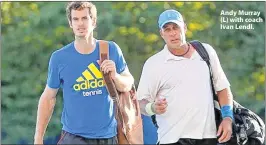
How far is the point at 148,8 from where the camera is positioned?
598cm

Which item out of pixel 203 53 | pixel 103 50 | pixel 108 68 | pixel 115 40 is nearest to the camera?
pixel 108 68

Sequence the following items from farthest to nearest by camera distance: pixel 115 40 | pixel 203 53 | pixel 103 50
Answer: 1. pixel 115 40
2. pixel 203 53
3. pixel 103 50

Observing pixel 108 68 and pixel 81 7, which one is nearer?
pixel 108 68

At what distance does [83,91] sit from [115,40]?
864mm

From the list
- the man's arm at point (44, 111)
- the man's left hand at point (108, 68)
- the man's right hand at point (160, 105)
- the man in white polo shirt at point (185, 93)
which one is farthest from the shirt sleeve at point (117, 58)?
the man's arm at point (44, 111)

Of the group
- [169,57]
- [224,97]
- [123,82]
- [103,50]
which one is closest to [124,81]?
[123,82]

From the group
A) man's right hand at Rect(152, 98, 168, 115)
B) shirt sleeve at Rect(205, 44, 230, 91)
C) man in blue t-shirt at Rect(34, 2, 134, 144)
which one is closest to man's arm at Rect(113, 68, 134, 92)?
man in blue t-shirt at Rect(34, 2, 134, 144)

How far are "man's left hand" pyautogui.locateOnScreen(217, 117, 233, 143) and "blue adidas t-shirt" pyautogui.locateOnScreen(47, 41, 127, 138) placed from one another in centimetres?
77

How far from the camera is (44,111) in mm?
5289

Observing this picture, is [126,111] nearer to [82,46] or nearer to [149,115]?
[149,115]

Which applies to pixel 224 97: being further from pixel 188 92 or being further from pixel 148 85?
pixel 148 85

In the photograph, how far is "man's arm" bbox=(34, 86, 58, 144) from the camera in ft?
17.3

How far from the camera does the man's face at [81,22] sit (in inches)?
206

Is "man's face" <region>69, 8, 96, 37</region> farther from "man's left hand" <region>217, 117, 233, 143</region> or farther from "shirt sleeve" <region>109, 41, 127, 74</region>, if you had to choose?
"man's left hand" <region>217, 117, 233, 143</region>
